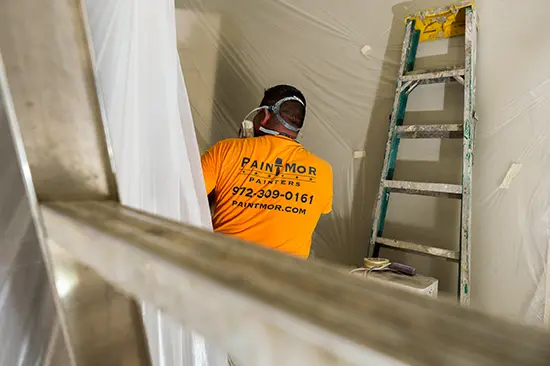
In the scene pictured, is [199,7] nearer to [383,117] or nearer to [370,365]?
[383,117]

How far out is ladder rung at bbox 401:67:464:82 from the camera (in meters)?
1.65

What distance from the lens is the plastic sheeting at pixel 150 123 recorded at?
1.80ft

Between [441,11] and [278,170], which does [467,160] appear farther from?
[278,170]

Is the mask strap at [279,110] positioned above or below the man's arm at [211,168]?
above

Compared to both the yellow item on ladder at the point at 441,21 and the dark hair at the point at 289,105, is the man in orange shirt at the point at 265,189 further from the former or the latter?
the yellow item on ladder at the point at 441,21

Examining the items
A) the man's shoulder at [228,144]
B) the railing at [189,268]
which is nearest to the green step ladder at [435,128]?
the man's shoulder at [228,144]

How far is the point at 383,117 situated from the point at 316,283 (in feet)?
6.05

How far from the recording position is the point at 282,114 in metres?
1.75

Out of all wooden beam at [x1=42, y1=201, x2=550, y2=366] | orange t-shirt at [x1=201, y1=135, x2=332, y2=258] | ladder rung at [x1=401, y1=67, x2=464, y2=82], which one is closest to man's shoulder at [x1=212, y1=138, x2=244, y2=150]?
orange t-shirt at [x1=201, y1=135, x2=332, y2=258]

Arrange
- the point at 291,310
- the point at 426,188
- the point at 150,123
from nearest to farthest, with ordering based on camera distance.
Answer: the point at 291,310 < the point at 150,123 < the point at 426,188

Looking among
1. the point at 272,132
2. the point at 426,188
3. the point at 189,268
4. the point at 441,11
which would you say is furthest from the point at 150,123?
the point at 441,11

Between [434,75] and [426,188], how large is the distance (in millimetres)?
468

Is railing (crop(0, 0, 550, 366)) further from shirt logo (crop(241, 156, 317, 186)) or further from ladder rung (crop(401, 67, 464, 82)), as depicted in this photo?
ladder rung (crop(401, 67, 464, 82))

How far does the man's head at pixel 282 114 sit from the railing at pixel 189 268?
1330mm
